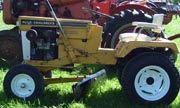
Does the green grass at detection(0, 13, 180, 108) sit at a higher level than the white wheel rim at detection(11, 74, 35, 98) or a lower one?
lower

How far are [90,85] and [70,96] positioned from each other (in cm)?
48

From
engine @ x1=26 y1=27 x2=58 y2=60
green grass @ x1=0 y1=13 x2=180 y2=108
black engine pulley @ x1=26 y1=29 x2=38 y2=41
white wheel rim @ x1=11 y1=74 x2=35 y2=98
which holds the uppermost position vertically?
black engine pulley @ x1=26 y1=29 x2=38 y2=41

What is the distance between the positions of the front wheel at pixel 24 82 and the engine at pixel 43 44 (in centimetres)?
44

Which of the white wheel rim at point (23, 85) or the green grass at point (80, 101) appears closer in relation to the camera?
the green grass at point (80, 101)

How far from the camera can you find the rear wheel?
8.78 meters

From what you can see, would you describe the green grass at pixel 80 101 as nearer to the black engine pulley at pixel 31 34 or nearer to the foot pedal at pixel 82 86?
the foot pedal at pixel 82 86

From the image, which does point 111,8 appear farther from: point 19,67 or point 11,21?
point 19,67

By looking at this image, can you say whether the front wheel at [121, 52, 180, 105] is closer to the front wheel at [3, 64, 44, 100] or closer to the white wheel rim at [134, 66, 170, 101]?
the white wheel rim at [134, 66, 170, 101]

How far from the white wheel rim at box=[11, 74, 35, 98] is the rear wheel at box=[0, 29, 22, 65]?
2.78 metres

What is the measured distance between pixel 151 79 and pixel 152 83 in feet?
0.21

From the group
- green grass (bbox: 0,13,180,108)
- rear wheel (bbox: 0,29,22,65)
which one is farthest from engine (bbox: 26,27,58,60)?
rear wheel (bbox: 0,29,22,65)

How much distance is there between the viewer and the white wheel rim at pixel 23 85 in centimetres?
602

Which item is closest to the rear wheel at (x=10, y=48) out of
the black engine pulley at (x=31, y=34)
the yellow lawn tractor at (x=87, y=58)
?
the yellow lawn tractor at (x=87, y=58)

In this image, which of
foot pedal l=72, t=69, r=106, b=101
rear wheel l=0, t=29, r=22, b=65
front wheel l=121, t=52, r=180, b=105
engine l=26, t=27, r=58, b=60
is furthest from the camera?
rear wheel l=0, t=29, r=22, b=65
